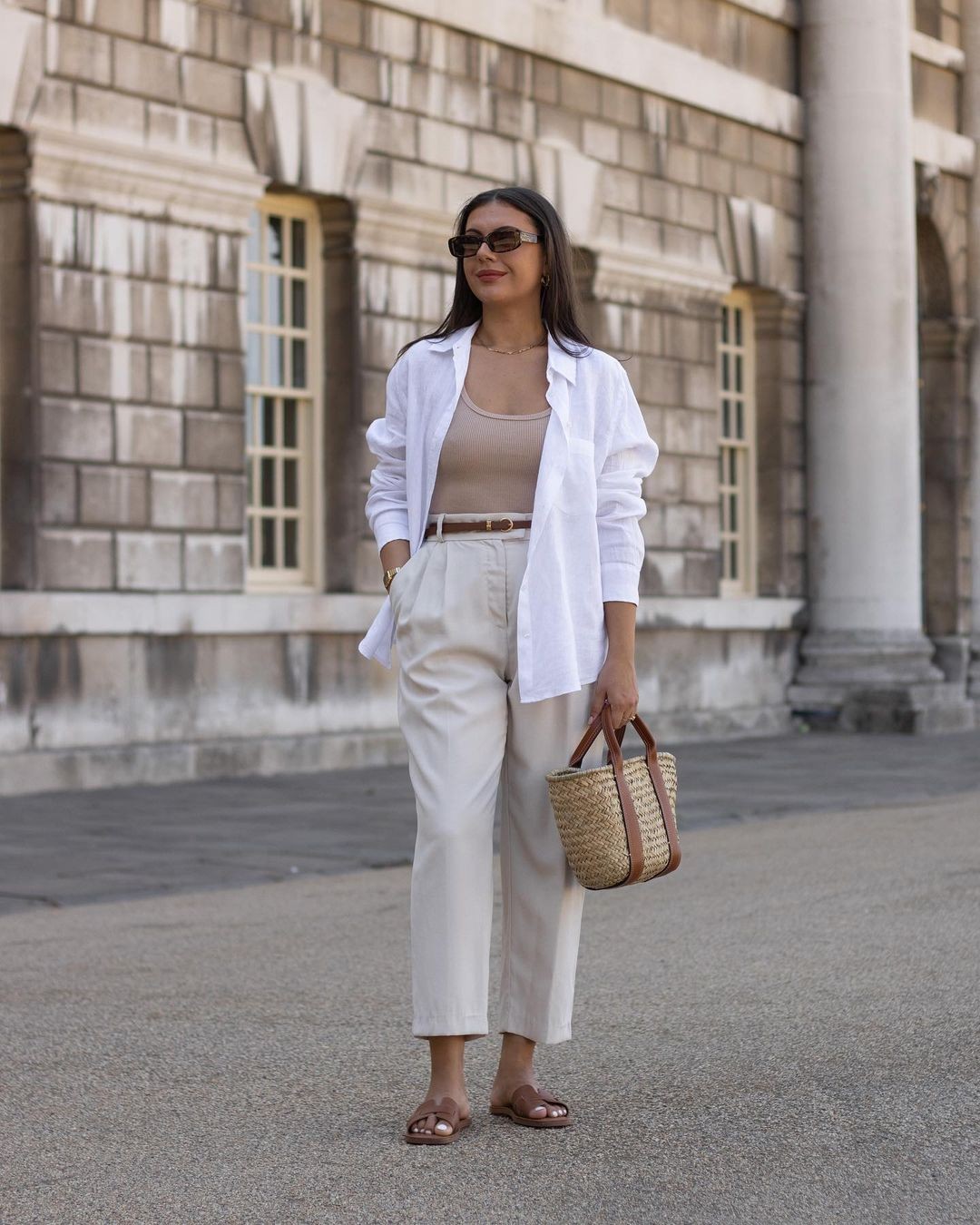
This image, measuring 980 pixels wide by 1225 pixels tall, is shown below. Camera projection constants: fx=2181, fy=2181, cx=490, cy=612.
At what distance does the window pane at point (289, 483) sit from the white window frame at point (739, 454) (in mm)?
5351

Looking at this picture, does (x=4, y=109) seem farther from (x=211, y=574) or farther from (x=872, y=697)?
(x=872, y=697)

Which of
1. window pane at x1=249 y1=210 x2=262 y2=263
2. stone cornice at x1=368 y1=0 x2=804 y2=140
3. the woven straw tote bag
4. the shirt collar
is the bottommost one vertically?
the woven straw tote bag

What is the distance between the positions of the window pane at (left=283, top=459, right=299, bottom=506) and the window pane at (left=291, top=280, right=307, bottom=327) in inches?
37.5

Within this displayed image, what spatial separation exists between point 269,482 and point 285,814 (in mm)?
3804

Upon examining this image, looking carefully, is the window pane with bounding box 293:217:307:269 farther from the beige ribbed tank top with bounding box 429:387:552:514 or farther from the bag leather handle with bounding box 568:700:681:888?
the bag leather handle with bounding box 568:700:681:888

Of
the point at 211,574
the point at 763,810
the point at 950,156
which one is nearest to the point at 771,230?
the point at 950,156

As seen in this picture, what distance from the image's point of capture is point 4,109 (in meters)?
12.4

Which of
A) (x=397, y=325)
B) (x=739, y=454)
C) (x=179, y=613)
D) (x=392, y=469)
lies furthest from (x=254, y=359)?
(x=392, y=469)

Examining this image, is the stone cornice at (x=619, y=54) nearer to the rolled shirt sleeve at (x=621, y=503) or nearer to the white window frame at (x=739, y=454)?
the white window frame at (x=739, y=454)

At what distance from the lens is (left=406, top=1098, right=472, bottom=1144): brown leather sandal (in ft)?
13.7

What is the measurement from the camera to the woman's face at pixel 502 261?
14.7 ft

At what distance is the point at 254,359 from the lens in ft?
47.9

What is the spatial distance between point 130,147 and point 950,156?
10923 millimetres

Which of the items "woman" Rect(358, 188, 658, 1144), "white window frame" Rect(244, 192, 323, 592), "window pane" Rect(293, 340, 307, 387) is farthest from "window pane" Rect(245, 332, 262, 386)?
"woman" Rect(358, 188, 658, 1144)
